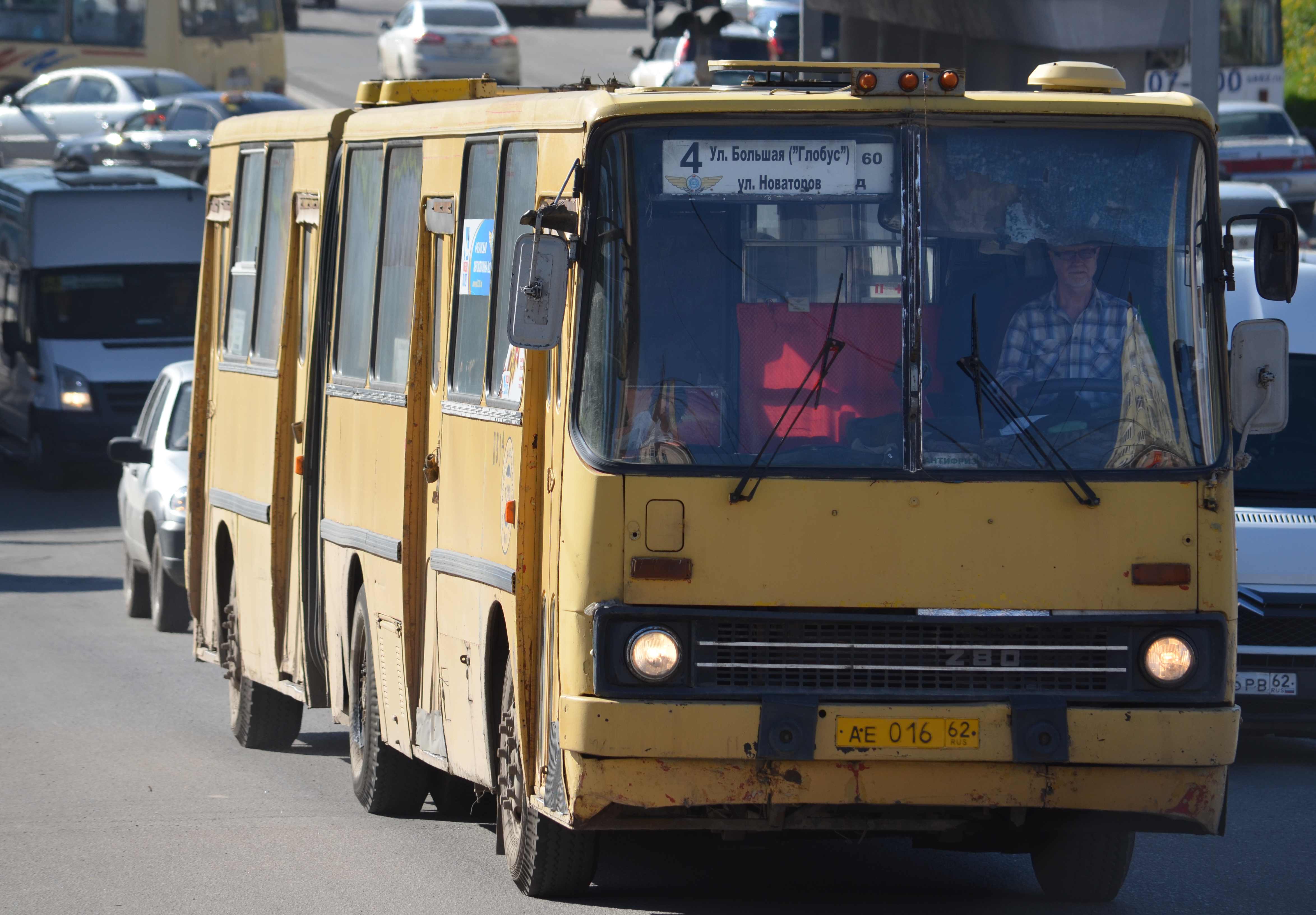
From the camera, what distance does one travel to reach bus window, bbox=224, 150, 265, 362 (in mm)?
12594

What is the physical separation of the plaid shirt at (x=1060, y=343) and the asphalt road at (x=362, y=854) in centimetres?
177

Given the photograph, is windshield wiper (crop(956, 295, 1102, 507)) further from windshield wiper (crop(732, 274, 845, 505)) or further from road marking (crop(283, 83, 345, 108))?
road marking (crop(283, 83, 345, 108))

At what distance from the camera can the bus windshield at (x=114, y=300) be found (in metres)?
26.6

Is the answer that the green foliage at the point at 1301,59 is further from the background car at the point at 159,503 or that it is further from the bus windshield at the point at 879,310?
the bus windshield at the point at 879,310

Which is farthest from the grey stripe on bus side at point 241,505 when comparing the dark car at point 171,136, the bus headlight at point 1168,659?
the dark car at point 171,136

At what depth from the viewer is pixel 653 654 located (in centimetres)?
738

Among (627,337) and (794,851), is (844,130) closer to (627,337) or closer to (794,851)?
(627,337)

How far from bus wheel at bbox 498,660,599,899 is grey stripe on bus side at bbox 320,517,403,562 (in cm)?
141

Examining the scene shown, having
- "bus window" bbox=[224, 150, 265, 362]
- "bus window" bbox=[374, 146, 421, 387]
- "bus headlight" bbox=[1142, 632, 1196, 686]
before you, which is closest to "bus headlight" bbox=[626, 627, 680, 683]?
"bus headlight" bbox=[1142, 632, 1196, 686]

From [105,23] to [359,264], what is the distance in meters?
41.4

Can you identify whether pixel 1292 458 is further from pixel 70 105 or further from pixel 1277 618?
pixel 70 105

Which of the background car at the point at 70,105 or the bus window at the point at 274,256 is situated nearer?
the bus window at the point at 274,256

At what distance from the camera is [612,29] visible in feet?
221

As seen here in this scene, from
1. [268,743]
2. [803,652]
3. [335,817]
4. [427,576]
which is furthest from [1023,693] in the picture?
[268,743]
